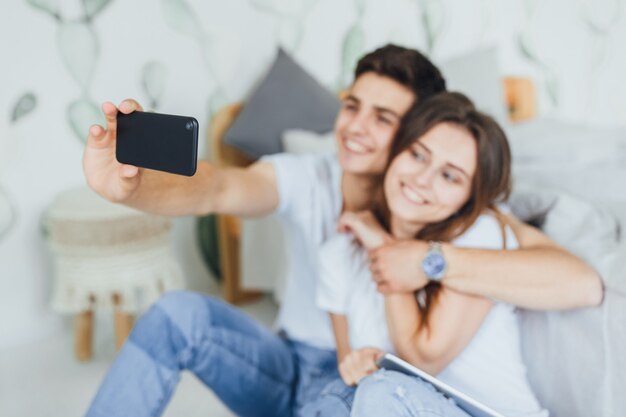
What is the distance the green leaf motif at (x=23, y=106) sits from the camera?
1745mm

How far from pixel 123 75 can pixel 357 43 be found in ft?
3.15

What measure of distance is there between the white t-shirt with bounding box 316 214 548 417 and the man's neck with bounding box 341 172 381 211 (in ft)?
0.43

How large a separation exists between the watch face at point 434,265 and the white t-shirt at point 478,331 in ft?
0.29

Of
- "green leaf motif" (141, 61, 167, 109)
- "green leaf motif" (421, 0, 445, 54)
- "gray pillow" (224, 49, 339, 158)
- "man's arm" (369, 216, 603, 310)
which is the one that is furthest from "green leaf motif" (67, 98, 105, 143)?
"green leaf motif" (421, 0, 445, 54)

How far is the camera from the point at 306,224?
1.30 meters

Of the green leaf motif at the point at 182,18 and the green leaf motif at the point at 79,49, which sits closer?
the green leaf motif at the point at 79,49

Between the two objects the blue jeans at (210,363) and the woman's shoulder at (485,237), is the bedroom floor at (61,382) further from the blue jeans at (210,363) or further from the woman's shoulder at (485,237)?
the woman's shoulder at (485,237)

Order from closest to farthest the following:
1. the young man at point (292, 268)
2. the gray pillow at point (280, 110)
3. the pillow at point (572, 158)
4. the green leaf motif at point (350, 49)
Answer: the young man at point (292, 268) < the pillow at point (572, 158) < the gray pillow at point (280, 110) < the green leaf motif at point (350, 49)

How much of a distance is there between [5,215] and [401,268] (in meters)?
1.28

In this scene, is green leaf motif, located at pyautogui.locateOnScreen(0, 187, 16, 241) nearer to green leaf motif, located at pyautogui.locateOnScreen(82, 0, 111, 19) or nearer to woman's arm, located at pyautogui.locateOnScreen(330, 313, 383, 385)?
green leaf motif, located at pyautogui.locateOnScreen(82, 0, 111, 19)

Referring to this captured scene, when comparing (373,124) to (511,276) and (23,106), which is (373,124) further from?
(23,106)

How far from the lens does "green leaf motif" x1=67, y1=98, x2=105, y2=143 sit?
1.84 metres

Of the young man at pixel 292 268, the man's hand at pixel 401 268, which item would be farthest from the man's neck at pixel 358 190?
the man's hand at pixel 401 268

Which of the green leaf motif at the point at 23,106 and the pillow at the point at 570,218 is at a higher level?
the green leaf motif at the point at 23,106
